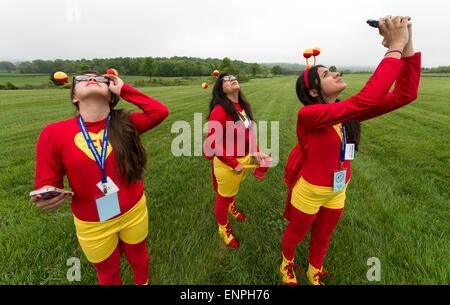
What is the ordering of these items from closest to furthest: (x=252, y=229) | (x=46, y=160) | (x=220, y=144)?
(x=46, y=160) < (x=220, y=144) < (x=252, y=229)

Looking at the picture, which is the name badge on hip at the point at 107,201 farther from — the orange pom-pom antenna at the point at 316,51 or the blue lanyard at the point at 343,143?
the orange pom-pom antenna at the point at 316,51

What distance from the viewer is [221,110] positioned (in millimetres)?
2109

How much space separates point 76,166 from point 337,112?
186 cm

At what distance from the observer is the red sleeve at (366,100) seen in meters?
1.11

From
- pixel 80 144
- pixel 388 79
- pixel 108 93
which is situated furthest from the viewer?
pixel 108 93

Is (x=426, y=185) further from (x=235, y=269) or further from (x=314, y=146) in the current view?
(x=235, y=269)

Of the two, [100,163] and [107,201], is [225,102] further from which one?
[107,201]

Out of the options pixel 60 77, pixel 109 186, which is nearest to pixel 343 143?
pixel 109 186

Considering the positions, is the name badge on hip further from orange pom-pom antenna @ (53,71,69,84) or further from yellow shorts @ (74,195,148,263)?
orange pom-pom antenna @ (53,71,69,84)

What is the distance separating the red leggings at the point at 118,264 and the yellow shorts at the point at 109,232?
70 mm

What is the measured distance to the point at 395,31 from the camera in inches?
45.8

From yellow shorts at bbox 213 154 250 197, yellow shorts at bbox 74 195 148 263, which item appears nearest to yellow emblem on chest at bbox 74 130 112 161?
yellow shorts at bbox 74 195 148 263

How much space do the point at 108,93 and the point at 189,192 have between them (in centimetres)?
257
